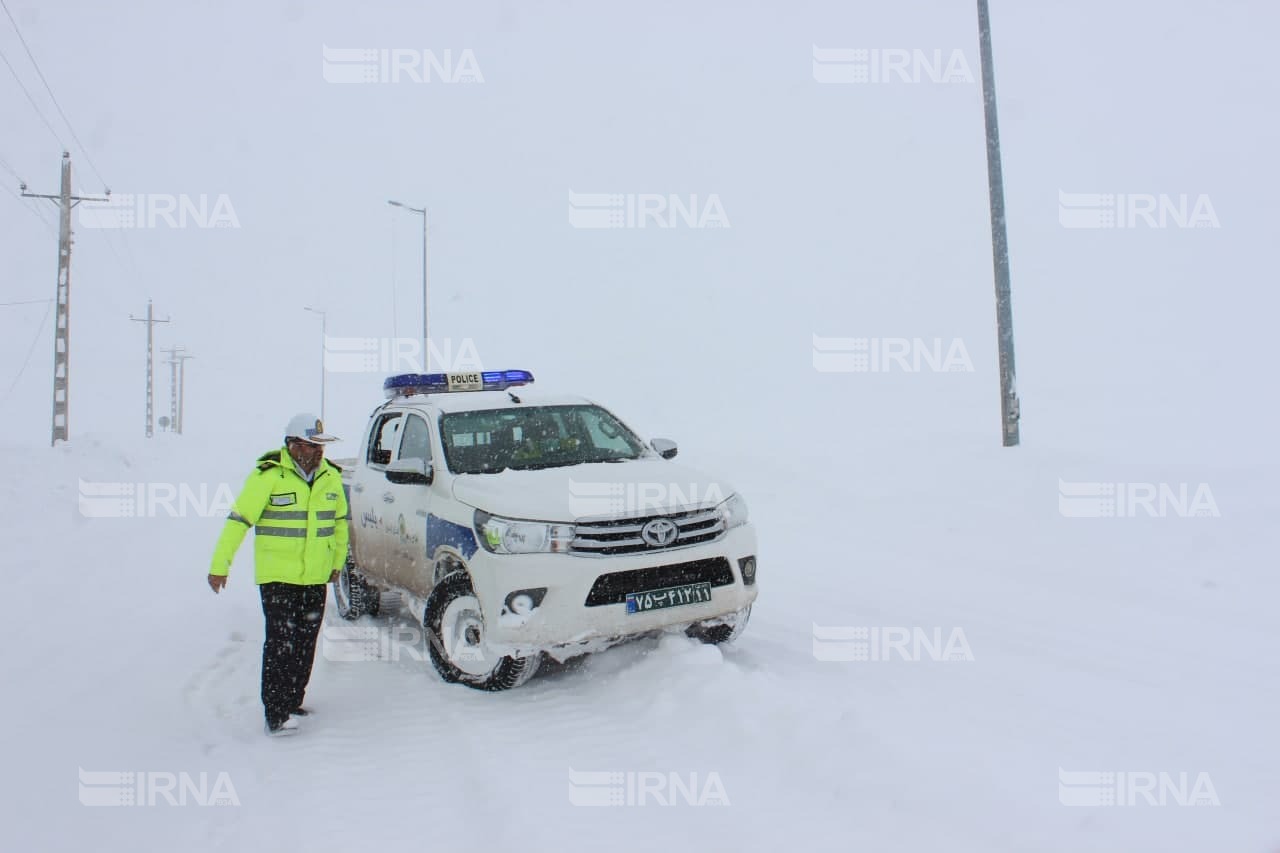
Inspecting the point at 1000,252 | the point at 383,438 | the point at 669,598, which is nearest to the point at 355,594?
the point at 383,438

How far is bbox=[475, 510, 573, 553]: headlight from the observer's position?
530 cm

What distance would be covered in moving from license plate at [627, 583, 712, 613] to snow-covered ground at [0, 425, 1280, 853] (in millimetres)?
419

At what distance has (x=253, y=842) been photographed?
4012 millimetres

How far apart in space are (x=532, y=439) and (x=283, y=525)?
6.49 feet

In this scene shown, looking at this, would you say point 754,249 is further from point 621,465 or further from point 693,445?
point 621,465

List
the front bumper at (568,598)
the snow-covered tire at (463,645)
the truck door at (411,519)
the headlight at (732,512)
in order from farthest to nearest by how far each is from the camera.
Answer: the truck door at (411,519)
the headlight at (732,512)
the snow-covered tire at (463,645)
the front bumper at (568,598)

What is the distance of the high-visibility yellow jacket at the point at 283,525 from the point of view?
17.4ft

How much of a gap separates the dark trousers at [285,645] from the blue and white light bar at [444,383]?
8.29 feet

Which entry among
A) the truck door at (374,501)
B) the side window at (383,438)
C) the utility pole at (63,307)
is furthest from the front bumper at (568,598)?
the utility pole at (63,307)

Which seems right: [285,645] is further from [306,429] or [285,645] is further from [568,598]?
[568,598]

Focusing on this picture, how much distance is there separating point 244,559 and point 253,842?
7.92 m

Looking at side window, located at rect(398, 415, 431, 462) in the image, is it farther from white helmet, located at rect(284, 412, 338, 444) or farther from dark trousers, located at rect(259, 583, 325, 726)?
dark trousers, located at rect(259, 583, 325, 726)

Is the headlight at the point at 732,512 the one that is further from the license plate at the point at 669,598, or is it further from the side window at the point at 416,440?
the side window at the point at 416,440

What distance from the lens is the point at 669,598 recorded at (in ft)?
17.9
